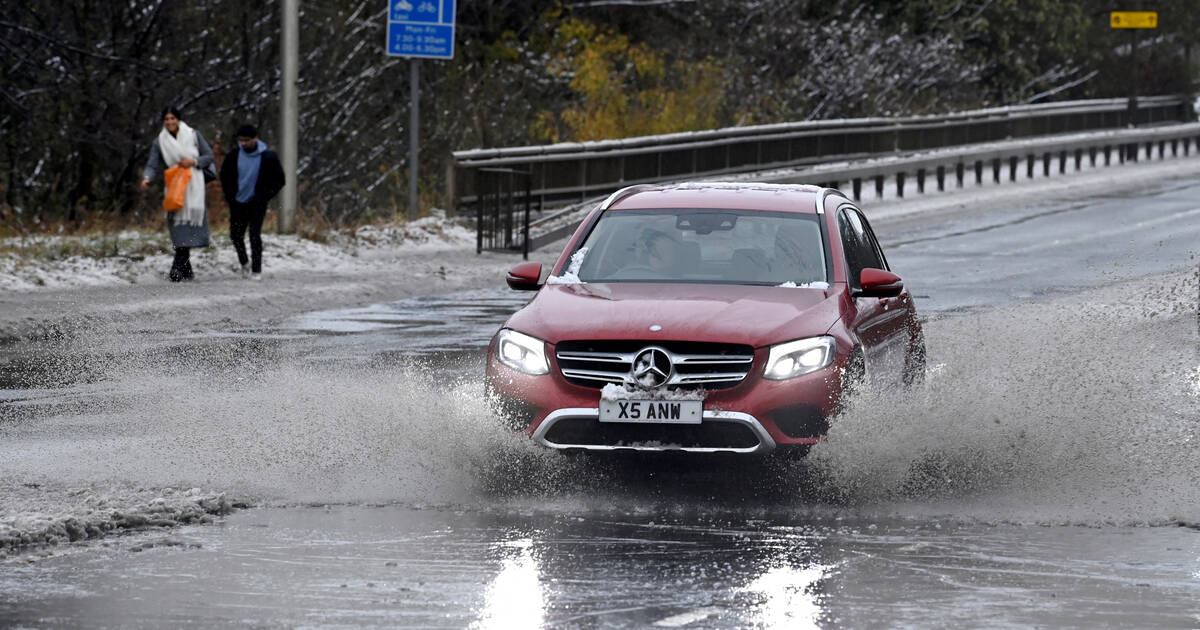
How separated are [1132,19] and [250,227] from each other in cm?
3771

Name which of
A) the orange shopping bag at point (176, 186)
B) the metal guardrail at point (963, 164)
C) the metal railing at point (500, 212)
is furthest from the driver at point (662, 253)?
the metal guardrail at point (963, 164)

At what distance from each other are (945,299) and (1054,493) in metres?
10.4

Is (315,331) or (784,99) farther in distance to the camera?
(784,99)

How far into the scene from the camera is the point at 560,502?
8844 mm

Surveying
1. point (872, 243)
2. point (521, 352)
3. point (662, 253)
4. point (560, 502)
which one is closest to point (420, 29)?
point (872, 243)

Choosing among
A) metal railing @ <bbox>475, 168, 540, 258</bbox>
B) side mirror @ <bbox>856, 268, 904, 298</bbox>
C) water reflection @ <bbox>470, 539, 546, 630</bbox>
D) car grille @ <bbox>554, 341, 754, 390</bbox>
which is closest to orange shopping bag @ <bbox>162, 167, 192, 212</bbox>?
metal railing @ <bbox>475, 168, 540, 258</bbox>

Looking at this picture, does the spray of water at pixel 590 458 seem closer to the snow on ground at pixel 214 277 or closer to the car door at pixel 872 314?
the car door at pixel 872 314

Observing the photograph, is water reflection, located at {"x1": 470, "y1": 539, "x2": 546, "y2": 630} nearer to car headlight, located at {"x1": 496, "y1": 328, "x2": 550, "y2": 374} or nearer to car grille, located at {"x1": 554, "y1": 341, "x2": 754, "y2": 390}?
car grille, located at {"x1": 554, "y1": 341, "x2": 754, "y2": 390}

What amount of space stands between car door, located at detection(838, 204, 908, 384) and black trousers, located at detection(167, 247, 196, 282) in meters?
9.55

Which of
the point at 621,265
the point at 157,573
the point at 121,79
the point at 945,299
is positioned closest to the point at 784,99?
the point at 121,79

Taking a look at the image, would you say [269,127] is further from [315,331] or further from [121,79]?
[315,331]

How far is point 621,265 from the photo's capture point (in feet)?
33.6

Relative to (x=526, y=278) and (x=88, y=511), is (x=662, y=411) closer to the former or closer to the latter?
(x=526, y=278)

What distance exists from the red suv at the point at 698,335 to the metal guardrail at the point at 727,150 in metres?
14.2
